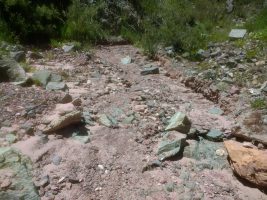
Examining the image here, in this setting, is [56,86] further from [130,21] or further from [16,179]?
[130,21]

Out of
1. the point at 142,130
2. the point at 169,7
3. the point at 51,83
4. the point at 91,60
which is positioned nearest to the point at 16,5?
the point at 91,60

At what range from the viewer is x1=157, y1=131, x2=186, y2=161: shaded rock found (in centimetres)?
407

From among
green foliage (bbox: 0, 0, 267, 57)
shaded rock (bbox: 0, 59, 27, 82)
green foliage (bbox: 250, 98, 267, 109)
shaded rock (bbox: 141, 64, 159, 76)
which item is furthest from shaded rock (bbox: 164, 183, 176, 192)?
green foliage (bbox: 0, 0, 267, 57)

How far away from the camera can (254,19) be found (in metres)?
7.82

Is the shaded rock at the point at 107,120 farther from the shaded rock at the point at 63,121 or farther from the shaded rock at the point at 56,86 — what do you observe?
the shaded rock at the point at 56,86

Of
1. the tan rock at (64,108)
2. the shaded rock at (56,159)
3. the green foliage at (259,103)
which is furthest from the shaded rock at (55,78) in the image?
the green foliage at (259,103)

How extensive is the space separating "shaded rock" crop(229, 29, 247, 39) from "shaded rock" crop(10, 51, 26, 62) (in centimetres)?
359

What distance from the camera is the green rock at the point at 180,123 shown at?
4402 millimetres

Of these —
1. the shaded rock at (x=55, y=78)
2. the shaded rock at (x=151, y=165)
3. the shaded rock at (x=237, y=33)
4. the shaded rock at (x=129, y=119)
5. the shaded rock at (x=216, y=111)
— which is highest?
the shaded rock at (x=55, y=78)

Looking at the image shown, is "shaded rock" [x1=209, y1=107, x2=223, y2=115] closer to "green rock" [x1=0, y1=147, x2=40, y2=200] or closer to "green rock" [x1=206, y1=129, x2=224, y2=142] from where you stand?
"green rock" [x1=206, y1=129, x2=224, y2=142]

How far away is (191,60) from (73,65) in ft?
6.39

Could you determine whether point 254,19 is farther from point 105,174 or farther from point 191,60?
point 105,174

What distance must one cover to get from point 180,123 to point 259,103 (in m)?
1.24

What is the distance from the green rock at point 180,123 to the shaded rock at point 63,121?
1.00m
